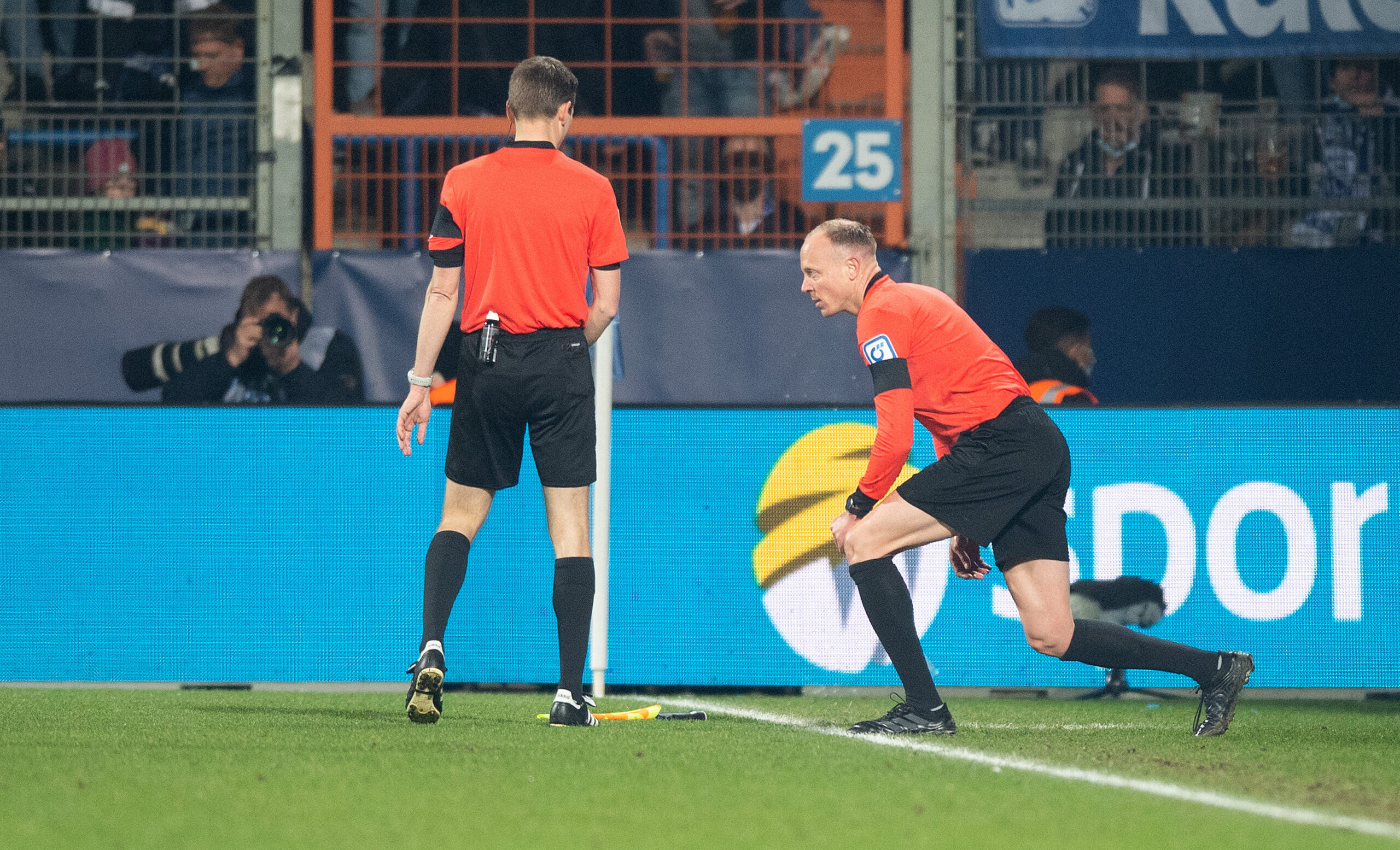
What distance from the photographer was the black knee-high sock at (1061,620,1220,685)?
16.5 ft

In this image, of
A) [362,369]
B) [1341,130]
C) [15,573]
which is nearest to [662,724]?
[15,573]

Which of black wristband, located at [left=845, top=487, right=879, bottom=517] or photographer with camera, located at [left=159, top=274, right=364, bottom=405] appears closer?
black wristband, located at [left=845, top=487, right=879, bottom=517]

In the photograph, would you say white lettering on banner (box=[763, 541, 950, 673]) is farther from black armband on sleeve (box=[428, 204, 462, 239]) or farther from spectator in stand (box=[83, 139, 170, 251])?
spectator in stand (box=[83, 139, 170, 251])

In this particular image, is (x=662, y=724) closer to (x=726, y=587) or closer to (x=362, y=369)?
(x=726, y=587)

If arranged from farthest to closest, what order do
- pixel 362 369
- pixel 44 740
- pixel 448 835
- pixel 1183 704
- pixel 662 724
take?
pixel 362 369 → pixel 1183 704 → pixel 662 724 → pixel 44 740 → pixel 448 835

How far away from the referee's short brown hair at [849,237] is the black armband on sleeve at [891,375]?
1.21 ft

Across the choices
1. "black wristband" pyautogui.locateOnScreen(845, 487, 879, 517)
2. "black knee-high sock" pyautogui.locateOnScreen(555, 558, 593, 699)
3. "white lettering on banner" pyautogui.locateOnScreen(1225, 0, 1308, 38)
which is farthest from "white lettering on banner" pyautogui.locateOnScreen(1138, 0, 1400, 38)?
"black knee-high sock" pyautogui.locateOnScreen(555, 558, 593, 699)

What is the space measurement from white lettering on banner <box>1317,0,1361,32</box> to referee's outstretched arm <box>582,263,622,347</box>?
241 inches

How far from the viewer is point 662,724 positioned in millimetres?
5301

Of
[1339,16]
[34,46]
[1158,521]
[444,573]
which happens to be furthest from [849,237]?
[34,46]

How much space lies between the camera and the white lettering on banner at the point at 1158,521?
6.90 meters

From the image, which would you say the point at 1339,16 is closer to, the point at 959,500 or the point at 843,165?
the point at 843,165

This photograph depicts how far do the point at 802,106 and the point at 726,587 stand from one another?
382 cm

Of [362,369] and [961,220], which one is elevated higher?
[961,220]
